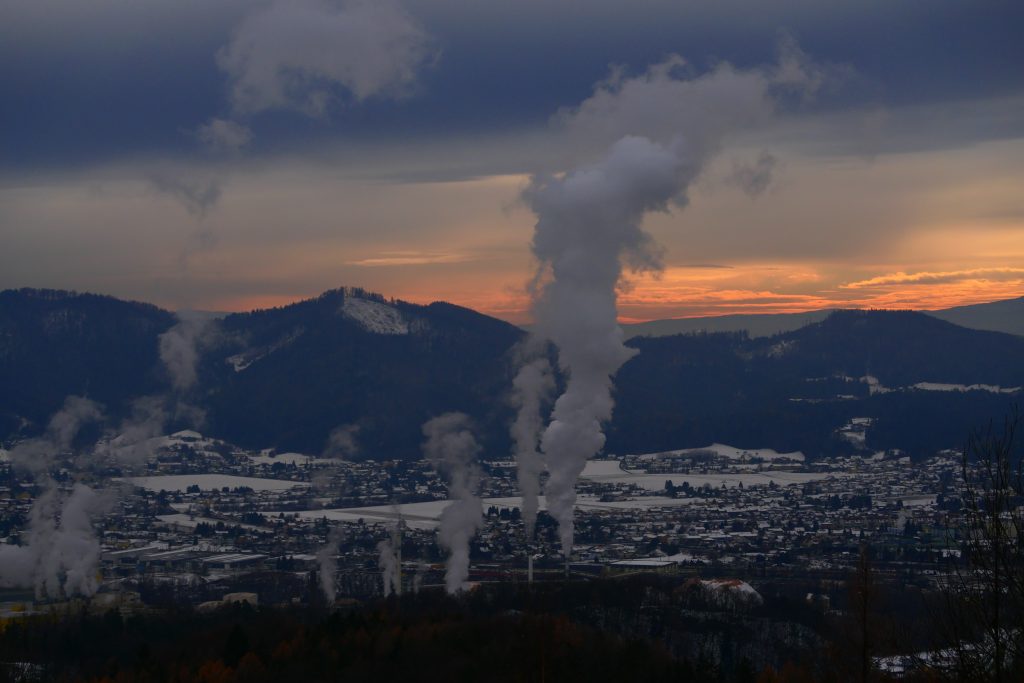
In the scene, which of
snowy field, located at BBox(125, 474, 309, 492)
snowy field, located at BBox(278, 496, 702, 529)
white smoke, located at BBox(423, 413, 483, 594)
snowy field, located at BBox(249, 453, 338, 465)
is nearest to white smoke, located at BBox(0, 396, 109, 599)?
snowy field, located at BBox(278, 496, 702, 529)

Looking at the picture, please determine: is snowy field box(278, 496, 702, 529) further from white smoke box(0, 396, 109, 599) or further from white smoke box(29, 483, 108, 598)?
white smoke box(29, 483, 108, 598)

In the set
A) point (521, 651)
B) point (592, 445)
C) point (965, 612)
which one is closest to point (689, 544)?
point (592, 445)

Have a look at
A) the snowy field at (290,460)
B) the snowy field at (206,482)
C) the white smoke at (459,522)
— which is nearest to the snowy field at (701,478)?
the white smoke at (459,522)

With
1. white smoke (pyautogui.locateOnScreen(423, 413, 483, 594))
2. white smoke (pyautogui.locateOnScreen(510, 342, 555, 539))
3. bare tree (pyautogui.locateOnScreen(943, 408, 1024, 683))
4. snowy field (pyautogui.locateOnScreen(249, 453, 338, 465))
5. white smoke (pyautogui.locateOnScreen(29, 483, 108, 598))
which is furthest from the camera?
snowy field (pyautogui.locateOnScreen(249, 453, 338, 465))

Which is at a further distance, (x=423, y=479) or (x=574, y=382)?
(x=423, y=479)

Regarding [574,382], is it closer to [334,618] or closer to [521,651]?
[334,618]

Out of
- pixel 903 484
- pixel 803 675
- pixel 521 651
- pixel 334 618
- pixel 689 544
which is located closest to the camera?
pixel 803 675

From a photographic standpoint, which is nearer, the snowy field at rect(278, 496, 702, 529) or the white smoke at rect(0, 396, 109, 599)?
the white smoke at rect(0, 396, 109, 599)
